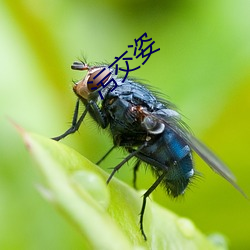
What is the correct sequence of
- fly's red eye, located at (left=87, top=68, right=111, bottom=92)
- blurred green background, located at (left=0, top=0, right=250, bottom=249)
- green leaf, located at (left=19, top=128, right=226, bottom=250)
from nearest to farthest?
green leaf, located at (left=19, top=128, right=226, bottom=250)
fly's red eye, located at (left=87, top=68, right=111, bottom=92)
blurred green background, located at (left=0, top=0, right=250, bottom=249)

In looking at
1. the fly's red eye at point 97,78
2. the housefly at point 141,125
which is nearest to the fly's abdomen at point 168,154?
the housefly at point 141,125

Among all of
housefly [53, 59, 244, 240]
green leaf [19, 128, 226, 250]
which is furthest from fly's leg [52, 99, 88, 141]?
green leaf [19, 128, 226, 250]

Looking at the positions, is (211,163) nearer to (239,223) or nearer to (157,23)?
(239,223)

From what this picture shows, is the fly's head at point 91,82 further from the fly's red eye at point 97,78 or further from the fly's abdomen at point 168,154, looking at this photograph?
the fly's abdomen at point 168,154

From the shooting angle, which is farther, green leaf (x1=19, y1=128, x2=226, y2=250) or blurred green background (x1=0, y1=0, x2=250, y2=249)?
blurred green background (x1=0, y1=0, x2=250, y2=249)

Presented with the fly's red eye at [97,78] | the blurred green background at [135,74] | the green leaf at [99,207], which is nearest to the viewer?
the green leaf at [99,207]

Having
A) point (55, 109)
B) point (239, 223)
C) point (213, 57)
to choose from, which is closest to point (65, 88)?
point (55, 109)

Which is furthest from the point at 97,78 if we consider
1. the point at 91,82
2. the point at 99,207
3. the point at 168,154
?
the point at 99,207

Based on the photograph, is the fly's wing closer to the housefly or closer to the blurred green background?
the housefly
